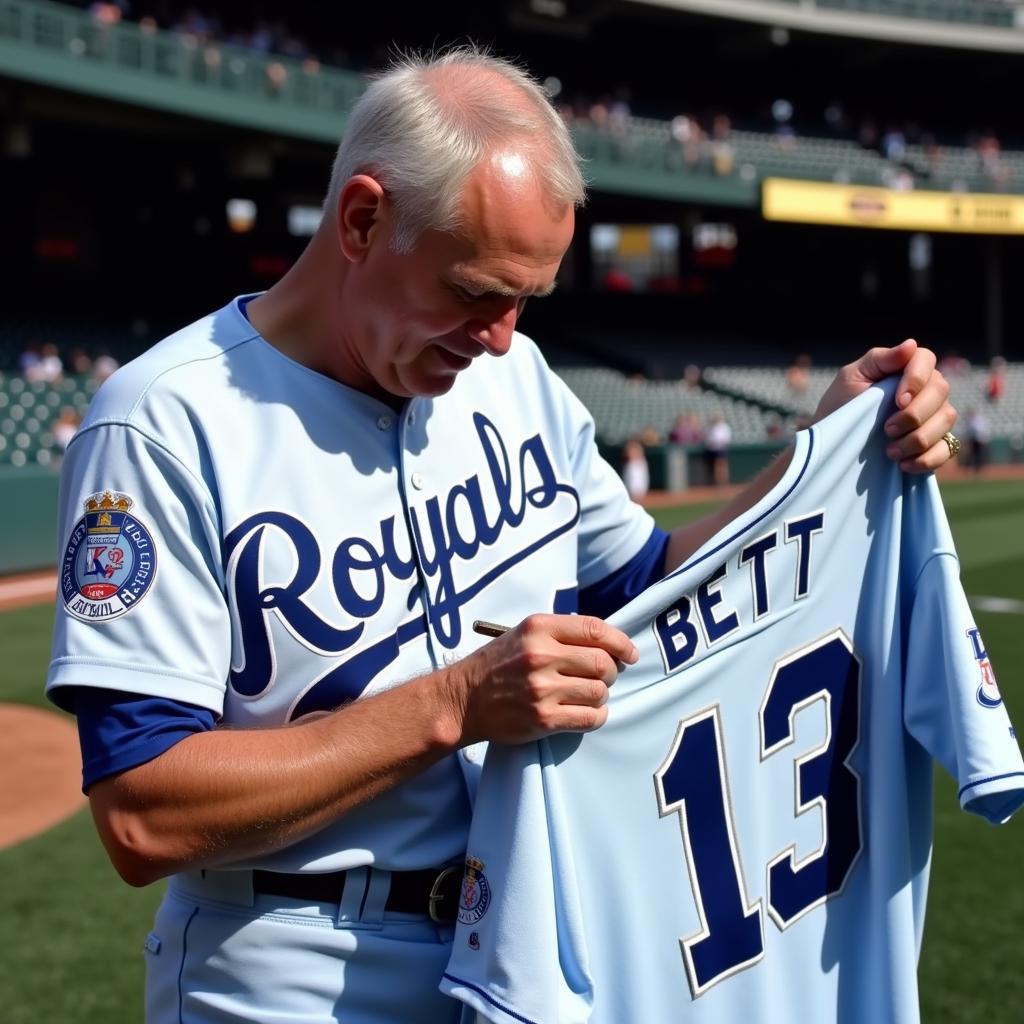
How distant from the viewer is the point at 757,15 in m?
27.4

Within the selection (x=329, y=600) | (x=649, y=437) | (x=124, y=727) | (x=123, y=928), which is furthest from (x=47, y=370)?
(x=124, y=727)

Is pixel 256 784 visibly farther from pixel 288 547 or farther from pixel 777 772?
pixel 777 772

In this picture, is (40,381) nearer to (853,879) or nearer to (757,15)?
(853,879)

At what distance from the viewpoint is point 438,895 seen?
1.62m

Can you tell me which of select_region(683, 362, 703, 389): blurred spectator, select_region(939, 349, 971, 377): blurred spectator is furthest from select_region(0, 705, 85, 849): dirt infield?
select_region(939, 349, 971, 377): blurred spectator

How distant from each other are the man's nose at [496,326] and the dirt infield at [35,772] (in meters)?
4.32

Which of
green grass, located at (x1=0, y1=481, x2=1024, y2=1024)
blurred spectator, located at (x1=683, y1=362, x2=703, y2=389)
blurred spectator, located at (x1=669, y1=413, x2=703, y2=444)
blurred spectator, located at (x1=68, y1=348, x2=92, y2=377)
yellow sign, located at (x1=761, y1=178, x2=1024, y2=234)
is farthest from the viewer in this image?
yellow sign, located at (x1=761, y1=178, x2=1024, y2=234)

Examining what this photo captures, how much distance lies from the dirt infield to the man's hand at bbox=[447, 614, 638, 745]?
4.25 metres

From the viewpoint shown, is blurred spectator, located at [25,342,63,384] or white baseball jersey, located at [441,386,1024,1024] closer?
white baseball jersey, located at [441,386,1024,1024]

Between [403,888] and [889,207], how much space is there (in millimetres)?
28678

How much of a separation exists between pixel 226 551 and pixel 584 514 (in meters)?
0.69

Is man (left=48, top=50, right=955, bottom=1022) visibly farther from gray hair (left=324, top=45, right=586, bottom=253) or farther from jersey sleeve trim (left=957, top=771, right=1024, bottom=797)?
jersey sleeve trim (left=957, top=771, right=1024, bottom=797)

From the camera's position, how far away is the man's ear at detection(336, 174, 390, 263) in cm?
155

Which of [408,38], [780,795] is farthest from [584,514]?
[408,38]
